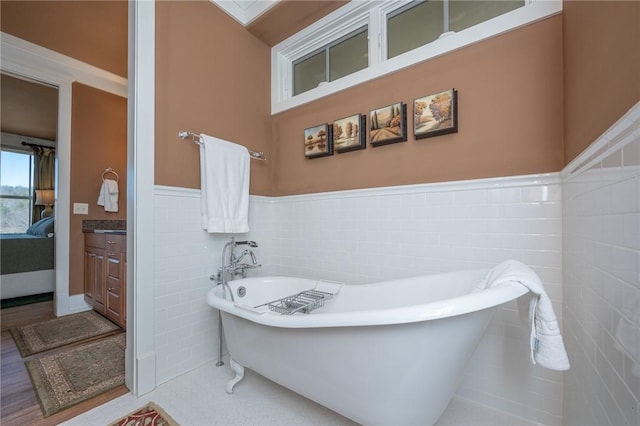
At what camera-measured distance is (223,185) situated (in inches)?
79.6

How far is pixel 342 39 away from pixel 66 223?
339cm

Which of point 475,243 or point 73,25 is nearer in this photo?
point 475,243

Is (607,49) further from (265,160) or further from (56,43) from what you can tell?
(56,43)

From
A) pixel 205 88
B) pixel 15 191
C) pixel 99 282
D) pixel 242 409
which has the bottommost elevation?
pixel 242 409

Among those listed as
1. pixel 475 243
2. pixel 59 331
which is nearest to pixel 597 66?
pixel 475 243

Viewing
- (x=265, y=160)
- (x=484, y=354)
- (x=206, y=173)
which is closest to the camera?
(x=484, y=354)

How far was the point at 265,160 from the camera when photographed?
251 cm

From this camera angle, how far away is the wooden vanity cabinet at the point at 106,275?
7.65 feet

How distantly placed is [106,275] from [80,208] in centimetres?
101

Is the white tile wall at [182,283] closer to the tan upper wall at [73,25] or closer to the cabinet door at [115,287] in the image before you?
the cabinet door at [115,287]

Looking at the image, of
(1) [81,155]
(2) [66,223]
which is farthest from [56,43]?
(2) [66,223]

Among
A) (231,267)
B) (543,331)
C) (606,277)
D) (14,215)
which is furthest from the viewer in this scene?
(14,215)

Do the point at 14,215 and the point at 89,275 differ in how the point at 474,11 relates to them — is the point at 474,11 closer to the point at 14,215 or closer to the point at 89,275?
the point at 89,275

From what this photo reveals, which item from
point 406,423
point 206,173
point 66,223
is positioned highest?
point 206,173
